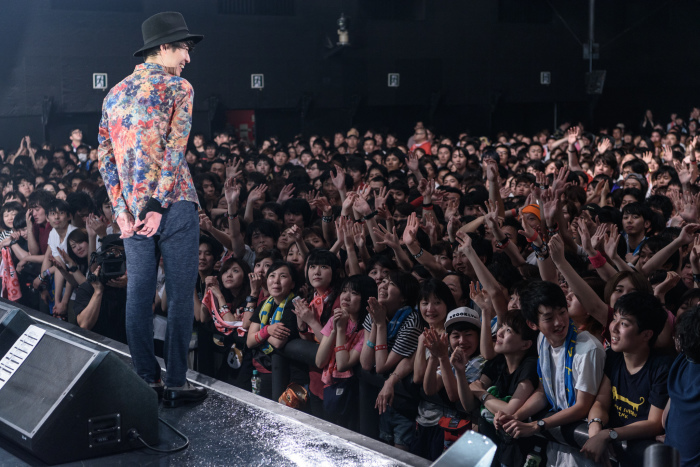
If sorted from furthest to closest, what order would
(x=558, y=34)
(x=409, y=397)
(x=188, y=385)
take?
(x=558, y=34), (x=409, y=397), (x=188, y=385)

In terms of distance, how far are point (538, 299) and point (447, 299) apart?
0.53 metres

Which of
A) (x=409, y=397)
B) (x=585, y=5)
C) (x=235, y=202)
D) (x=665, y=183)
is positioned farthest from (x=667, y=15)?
→ (x=409, y=397)

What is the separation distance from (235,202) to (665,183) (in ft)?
11.6

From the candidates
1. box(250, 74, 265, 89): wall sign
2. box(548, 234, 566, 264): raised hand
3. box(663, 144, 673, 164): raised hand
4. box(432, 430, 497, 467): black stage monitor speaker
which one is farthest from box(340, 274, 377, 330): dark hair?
box(250, 74, 265, 89): wall sign

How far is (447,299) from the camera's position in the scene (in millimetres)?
3295

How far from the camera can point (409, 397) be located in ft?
10.4

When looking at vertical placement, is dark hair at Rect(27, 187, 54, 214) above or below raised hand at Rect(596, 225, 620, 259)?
above

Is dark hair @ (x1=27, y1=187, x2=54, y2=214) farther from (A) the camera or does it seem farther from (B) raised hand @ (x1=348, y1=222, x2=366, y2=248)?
(A) the camera

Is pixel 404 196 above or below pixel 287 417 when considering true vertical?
above

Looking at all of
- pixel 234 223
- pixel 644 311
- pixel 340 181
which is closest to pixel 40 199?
pixel 234 223

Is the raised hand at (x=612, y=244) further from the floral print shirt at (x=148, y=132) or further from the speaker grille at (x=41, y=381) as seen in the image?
the speaker grille at (x=41, y=381)

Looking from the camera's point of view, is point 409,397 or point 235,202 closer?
point 409,397

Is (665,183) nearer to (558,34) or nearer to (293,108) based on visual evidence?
(293,108)

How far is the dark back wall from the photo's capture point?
1171 centimetres
